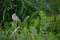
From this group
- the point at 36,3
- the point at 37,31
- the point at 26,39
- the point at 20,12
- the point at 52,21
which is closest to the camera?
the point at 26,39

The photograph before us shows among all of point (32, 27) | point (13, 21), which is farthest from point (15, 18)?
point (32, 27)

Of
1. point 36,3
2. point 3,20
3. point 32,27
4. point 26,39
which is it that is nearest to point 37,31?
point 32,27

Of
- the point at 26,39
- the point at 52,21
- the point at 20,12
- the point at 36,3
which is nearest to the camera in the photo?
the point at 26,39

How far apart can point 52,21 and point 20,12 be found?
53 centimetres

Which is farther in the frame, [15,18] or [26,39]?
[15,18]

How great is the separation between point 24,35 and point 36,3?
3.66 feet

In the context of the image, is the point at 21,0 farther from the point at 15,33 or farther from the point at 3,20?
the point at 15,33

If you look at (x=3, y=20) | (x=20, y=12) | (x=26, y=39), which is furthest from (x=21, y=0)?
(x=26, y=39)

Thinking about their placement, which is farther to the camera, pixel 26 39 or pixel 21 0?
pixel 21 0

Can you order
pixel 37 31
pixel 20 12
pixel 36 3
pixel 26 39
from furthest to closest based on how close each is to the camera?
pixel 36 3 → pixel 20 12 → pixel 37 31 → pixel 26 39

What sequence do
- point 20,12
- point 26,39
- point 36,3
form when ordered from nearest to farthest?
1. point 26,39
2. point 20,12
3. point 36,3

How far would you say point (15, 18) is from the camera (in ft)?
12.1

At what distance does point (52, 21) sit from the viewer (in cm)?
373

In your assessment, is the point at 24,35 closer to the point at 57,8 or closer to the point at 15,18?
the point at 15,18
